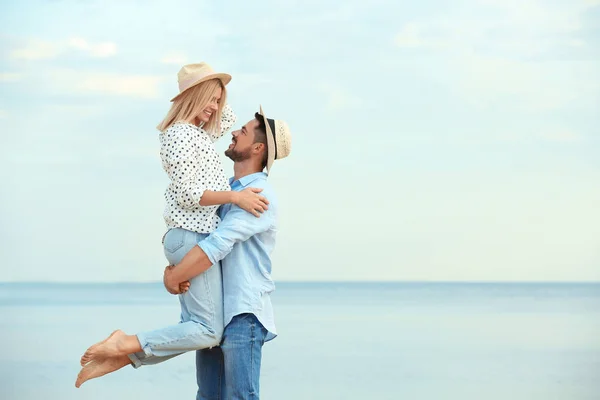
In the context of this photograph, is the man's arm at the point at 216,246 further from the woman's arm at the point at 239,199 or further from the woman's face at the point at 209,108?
the woman's face at the point at 209,108

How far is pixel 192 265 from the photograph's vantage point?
3660 millimetres

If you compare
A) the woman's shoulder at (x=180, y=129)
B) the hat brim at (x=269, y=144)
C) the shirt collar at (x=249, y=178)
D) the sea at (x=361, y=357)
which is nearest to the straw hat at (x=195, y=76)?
the woman's shoulder at (x=180, y=129)

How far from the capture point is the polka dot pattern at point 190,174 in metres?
3.68

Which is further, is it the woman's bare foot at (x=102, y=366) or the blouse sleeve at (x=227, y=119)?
the blouse sleeve at (x=227, y=119)

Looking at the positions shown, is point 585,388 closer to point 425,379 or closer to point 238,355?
point 425,379

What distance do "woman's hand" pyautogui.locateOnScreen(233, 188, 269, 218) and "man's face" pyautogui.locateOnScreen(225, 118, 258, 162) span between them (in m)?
0.19

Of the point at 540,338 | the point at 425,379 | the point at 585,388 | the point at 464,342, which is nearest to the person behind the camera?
the point at 585,388

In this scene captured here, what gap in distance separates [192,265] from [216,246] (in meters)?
0.12

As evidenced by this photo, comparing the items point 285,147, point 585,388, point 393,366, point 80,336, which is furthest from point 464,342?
point 285,147

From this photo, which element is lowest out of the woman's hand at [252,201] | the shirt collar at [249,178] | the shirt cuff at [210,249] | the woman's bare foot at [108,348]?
the woman's bare foot at [108,348]

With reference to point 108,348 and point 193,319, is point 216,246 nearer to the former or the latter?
point 193,319

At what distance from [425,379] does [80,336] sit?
541 cm

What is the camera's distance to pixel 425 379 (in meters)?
8.45

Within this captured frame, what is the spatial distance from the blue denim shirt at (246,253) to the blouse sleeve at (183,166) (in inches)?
6.5
